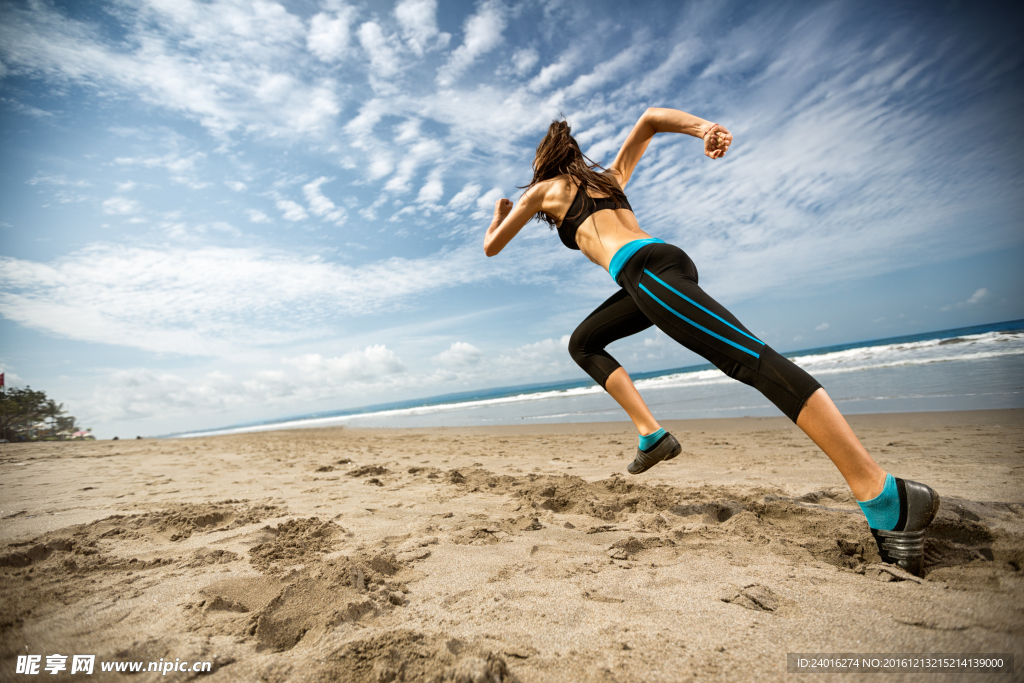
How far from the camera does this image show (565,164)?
2.31 meters

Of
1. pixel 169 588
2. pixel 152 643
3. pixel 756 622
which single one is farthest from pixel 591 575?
pixel 169 588

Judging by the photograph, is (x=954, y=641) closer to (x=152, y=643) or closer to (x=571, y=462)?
(x=152, y=643)

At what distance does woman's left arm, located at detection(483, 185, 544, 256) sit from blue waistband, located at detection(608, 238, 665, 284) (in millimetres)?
532

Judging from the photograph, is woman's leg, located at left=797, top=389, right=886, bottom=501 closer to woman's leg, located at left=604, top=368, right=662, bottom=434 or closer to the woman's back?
woman's leg, located at left=604, top=368, right=662, bottom=434

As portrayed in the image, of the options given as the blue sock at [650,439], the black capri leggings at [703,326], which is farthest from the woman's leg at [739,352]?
the blue sock at [650,439]

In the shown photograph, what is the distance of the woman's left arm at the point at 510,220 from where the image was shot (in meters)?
2.23

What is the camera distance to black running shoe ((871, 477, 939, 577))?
1.50 m

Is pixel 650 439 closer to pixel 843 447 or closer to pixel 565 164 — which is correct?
pixel 843 447

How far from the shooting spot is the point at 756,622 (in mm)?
1278

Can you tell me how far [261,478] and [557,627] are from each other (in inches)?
164

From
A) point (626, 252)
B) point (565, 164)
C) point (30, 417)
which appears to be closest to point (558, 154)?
point (565, 164)

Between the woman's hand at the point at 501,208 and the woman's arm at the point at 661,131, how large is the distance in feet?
2.01

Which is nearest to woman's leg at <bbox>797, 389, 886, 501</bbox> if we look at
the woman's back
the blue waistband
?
the blue waistband

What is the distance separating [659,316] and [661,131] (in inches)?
44.6
